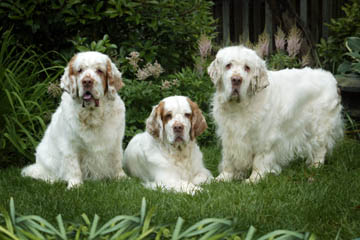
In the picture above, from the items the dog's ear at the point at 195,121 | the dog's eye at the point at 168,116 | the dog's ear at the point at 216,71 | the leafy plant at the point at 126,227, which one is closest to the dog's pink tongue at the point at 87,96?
the dog's eye at the point at 168,116

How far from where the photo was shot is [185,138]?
4.28 m

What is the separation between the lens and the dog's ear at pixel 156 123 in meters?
4.32

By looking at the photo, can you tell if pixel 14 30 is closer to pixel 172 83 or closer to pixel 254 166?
pixel 172 83

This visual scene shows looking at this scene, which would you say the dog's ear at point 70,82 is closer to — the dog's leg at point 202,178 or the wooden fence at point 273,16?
the dog's leg at point 202,178

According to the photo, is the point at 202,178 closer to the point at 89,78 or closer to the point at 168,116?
the point at 168,116

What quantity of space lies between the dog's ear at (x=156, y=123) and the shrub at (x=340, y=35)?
3.33 m

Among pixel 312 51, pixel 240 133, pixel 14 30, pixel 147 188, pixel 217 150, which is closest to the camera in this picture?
pixel 147 188

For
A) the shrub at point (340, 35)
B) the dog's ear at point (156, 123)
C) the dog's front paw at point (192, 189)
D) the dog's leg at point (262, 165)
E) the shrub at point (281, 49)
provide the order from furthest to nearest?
the shrub at point (340, 35) < the shrub at point (281, 49) < the dog's leg at point (262, 165) < the dog's ear at point (156, 123) < the dog's front paw at point (192, 189)

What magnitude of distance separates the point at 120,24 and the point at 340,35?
3161 mm

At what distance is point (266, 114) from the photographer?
4418 millimetres

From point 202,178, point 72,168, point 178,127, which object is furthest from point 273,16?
point 72,168

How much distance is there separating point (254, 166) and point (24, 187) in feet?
7.12

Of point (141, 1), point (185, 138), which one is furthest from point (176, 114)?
point (141, 1)

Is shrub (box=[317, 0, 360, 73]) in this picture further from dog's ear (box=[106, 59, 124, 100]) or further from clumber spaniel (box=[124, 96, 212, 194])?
dog's ear (box=[106, 59, 124, 100])
